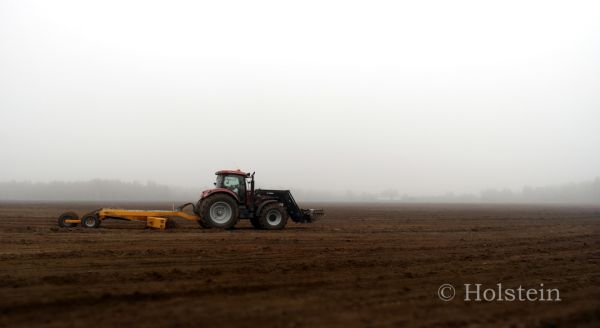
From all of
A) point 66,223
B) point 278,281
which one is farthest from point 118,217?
point 278,281

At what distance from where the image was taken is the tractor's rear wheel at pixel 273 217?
50.2 feet

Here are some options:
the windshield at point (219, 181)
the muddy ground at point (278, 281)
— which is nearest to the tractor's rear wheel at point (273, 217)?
the windshield at point (219, 181)

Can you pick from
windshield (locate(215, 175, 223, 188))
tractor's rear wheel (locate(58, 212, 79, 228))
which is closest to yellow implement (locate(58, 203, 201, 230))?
tractor's rear wheel (locate(58, 212, 79, 228))

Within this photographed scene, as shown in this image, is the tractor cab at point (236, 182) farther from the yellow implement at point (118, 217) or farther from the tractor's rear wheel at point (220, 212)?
the yellow implement at point (118, 217)

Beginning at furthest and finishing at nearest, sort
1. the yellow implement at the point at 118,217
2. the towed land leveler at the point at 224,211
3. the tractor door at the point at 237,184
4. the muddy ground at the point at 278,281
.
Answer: the tractor door at the point at 237,184
the towed land leveler at the point at 224,211
the yellow implement at the point at 118,217
the muddy ground at the point at 278,281

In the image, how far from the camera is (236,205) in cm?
1495

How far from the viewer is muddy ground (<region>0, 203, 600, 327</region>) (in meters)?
5.15

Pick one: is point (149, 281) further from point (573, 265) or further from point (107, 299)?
point (573, 265)

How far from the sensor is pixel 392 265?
28.0ft

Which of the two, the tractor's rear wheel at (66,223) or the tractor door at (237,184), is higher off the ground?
the tractor door at (237,184)

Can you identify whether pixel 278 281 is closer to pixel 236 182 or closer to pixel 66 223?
pixel 236 182

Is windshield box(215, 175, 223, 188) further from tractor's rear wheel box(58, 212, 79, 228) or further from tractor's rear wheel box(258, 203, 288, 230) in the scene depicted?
tractor's rear wheel box(58, 212, 79, 228)

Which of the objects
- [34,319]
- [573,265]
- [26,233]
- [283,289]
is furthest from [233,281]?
[26,233]

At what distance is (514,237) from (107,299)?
12.4 metres
